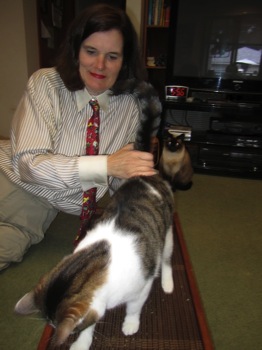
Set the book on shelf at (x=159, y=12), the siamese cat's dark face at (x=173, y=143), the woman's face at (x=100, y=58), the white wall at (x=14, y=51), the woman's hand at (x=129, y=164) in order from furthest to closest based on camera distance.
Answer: the book on shelf at (x=159, y=12) → the white wall at (x=14, y=51) → the siamese cat's dark face at (x=173, y=143) → the woman's face at (x=100, y=58) → the woman's hand at (x=129, y=164)

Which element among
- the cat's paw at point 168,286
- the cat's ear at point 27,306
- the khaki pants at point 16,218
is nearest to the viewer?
the cat's ear at point 27,306

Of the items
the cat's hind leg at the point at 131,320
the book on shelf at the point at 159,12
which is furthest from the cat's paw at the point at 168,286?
the book on shelf at the point at 159,12

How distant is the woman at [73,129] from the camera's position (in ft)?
3.10

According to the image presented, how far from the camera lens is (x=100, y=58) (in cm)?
111

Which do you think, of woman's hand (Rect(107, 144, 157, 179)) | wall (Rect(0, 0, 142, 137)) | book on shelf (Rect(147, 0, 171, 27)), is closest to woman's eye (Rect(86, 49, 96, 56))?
woman's hand (Rect(107, 144, 157, 179))

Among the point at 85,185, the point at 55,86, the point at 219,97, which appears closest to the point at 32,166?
the point at 85,185

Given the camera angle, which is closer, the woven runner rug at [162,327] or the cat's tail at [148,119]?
the woven runner rug at [162,327]

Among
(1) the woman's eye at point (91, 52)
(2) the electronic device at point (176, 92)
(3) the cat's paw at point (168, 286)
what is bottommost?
(3) the cat's paw at point (168, 286)

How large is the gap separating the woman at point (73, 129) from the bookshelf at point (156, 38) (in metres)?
1.45

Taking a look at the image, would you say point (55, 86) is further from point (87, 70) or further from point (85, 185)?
point (85, 185)

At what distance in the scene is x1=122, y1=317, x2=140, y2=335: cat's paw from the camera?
39.0 inches

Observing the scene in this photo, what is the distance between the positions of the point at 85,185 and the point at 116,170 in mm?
130

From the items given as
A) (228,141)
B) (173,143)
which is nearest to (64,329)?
(173,143)

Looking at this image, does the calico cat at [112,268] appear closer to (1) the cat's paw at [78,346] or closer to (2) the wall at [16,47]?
(1) the cat's paw at [78,346]
